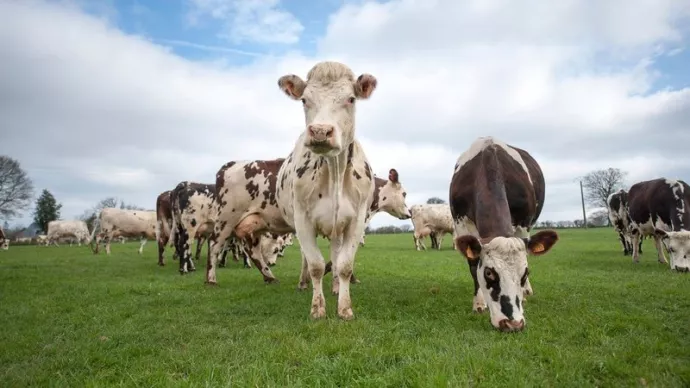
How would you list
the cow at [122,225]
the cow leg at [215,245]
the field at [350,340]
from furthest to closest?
1. the cow at [122,225]
2. the cow leg at [215,245]
3. the field at [350,340]

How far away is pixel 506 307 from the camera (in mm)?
4871

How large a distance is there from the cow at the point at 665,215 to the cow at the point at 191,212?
43.1 feet

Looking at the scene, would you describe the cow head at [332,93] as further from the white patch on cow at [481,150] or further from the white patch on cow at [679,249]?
the white patch on cow at [679,249]

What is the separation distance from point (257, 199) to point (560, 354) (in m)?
7.72

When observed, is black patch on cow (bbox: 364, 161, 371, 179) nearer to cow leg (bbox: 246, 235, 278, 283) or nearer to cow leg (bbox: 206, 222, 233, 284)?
cow leg (bbox: 246, 235, 278, 283)

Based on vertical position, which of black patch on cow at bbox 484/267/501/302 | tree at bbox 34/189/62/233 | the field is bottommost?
the field

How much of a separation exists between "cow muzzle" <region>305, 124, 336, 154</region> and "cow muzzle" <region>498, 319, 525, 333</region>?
2.71 metres

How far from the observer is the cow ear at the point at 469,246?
5.16 m

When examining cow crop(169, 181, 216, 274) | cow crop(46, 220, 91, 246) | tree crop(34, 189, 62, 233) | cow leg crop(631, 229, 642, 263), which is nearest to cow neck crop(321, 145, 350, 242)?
cow crop(169, 181, 216, 274)

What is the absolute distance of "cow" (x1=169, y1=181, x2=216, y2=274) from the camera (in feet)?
46.8

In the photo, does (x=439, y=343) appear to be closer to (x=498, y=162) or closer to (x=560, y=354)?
(x=560, y=354)

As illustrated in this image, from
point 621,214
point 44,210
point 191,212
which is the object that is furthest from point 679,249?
point 44,210

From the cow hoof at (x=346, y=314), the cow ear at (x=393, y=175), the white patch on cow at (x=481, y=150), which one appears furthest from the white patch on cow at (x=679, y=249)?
the cow hoof at (x=346, y=314)

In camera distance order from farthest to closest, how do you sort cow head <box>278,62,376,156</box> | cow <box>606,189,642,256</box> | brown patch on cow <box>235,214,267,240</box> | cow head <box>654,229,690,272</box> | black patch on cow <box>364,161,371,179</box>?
cow <box>606,189,642,256</box> < cow head <box>654,229,690,272</box> < brown patch on cow <box>235,214,267,240</box> < black patch on cow <box>364,161,371,179</box> < cow head <box>278,62,376,156</box>
